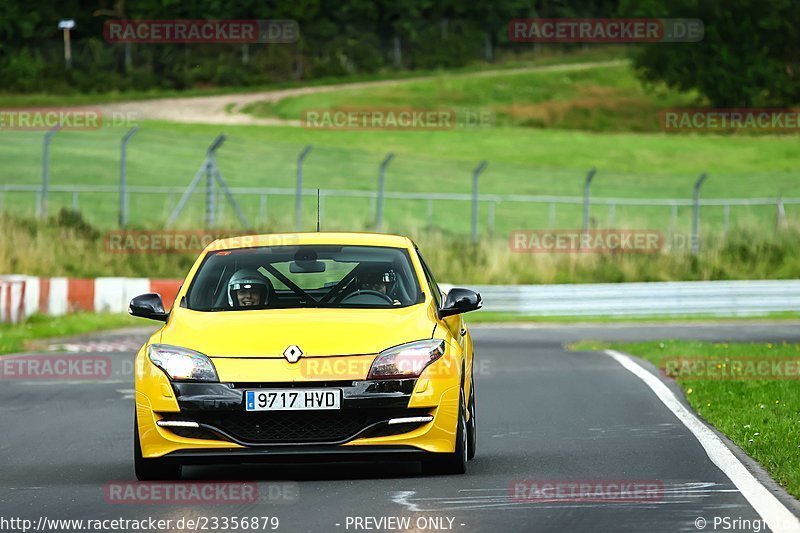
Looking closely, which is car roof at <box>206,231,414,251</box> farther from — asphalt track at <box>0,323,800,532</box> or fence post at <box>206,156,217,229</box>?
fence post at <box>206,156,217,229</box>

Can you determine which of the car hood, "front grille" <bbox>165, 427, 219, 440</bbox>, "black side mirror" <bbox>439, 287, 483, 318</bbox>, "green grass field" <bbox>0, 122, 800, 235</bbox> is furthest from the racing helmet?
"green grass field" <bbox>0, 122, 800, 235</bbox>

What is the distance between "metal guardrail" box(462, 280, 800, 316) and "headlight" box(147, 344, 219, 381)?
22.3 meters

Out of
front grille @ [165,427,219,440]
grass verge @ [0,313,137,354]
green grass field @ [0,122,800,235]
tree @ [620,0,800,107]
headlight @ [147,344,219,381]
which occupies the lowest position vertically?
grass verge @ [0,313,137,354]

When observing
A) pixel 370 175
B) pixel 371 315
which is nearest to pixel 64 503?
pixel 371 315

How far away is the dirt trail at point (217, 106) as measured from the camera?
71.0 meters

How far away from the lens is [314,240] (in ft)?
36.7

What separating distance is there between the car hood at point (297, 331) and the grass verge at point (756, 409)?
2.23 m

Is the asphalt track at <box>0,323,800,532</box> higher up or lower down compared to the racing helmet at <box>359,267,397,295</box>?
lower down

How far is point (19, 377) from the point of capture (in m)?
18.7

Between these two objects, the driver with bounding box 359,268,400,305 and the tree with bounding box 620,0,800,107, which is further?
the tree with bounding box 620,0,800,107

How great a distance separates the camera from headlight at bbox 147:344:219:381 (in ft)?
32.1

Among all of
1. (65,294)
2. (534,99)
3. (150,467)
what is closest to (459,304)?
(150,467)

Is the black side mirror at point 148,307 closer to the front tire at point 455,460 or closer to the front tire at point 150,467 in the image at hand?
the front tire at point 150,467

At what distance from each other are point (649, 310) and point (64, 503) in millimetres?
23965
